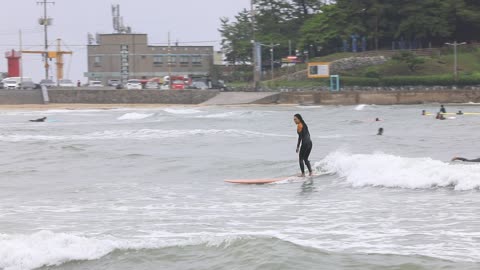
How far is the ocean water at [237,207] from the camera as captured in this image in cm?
979

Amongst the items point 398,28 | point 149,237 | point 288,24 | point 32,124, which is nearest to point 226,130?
point 32,124

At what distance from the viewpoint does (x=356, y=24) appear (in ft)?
282

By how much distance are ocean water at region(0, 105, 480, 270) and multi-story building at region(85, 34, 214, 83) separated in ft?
249

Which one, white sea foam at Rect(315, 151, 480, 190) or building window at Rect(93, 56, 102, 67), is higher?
building window at Rect(93, 56, 102, 67)

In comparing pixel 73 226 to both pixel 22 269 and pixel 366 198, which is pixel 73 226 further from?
pixel 366 198

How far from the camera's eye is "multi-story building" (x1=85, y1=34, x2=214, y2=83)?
10738 centimetres

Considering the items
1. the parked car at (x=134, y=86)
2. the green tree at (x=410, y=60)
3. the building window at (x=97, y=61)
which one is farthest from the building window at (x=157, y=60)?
the green tree at (x=410, y=60)

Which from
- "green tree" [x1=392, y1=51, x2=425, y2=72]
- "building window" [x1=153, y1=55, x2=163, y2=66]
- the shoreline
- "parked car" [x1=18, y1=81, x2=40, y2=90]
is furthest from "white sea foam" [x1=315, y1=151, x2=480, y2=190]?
"building window" [x1=153, y1=55, x2=163, y2=66]

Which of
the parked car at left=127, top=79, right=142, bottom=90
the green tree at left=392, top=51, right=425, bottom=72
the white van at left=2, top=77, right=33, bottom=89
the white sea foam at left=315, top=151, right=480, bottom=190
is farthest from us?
the white van at left=2, top=77, right=33, bottom=89

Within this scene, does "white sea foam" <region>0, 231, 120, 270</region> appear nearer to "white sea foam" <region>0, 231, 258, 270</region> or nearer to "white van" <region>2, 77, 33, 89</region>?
"white sea foam" <region>0, 231, 258, 270</region>

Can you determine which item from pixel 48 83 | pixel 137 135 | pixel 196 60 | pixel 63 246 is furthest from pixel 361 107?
pixel 63 246

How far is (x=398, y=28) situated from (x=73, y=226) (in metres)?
75.5

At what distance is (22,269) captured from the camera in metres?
Result: 9.51

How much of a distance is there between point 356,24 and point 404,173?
232 ft
